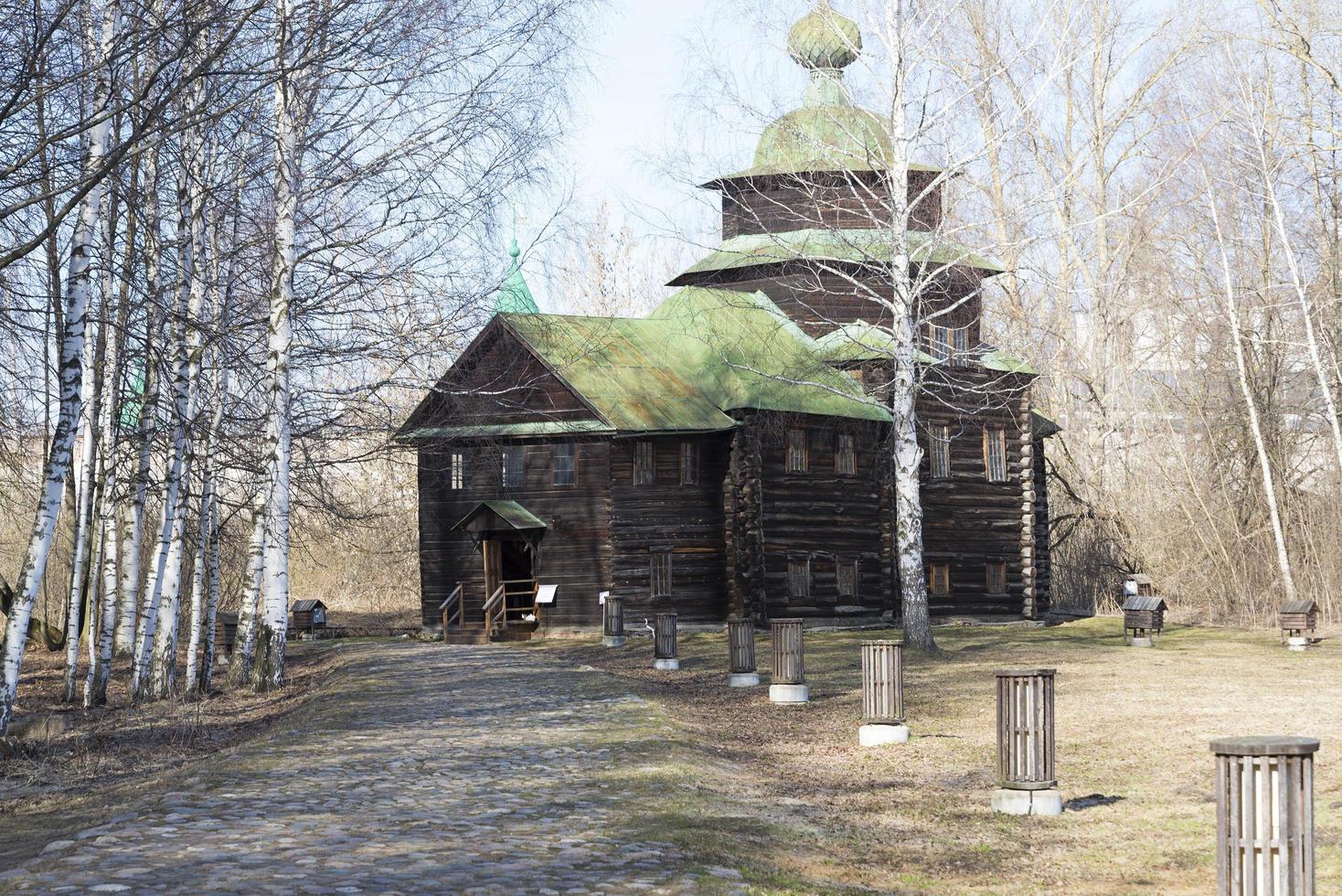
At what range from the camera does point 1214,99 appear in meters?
41.3

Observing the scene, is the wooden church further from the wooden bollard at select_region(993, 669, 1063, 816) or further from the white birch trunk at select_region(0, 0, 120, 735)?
the wooden bollard at select_region(993, 669, 1063, 816)

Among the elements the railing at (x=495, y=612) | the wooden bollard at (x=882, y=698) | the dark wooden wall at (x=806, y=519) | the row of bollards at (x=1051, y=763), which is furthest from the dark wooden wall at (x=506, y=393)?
the wooden bollard at (x=882, y=698)

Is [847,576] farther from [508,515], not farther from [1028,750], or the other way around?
[1028,750]

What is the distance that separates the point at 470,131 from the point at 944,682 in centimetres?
1051

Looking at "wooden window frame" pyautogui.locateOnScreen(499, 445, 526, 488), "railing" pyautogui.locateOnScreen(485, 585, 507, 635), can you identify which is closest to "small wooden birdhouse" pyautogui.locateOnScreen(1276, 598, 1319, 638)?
"wooden window frame" pyautogui.locateOnScreen(499, 445, 526, 488)

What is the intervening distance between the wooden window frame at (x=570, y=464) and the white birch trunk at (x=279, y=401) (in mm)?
14247

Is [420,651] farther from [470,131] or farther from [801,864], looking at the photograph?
[801,864]

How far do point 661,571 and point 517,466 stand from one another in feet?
14.7

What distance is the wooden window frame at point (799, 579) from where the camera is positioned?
119ft

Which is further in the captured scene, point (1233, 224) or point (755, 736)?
point (1233, 224)

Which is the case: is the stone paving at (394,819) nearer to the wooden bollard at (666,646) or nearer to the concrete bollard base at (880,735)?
the concrete bollard base at (880,735)

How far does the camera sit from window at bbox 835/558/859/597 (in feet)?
122

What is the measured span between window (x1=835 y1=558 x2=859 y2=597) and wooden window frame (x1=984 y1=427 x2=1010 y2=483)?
206 inches

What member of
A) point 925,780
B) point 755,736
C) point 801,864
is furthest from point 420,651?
point 801,864
